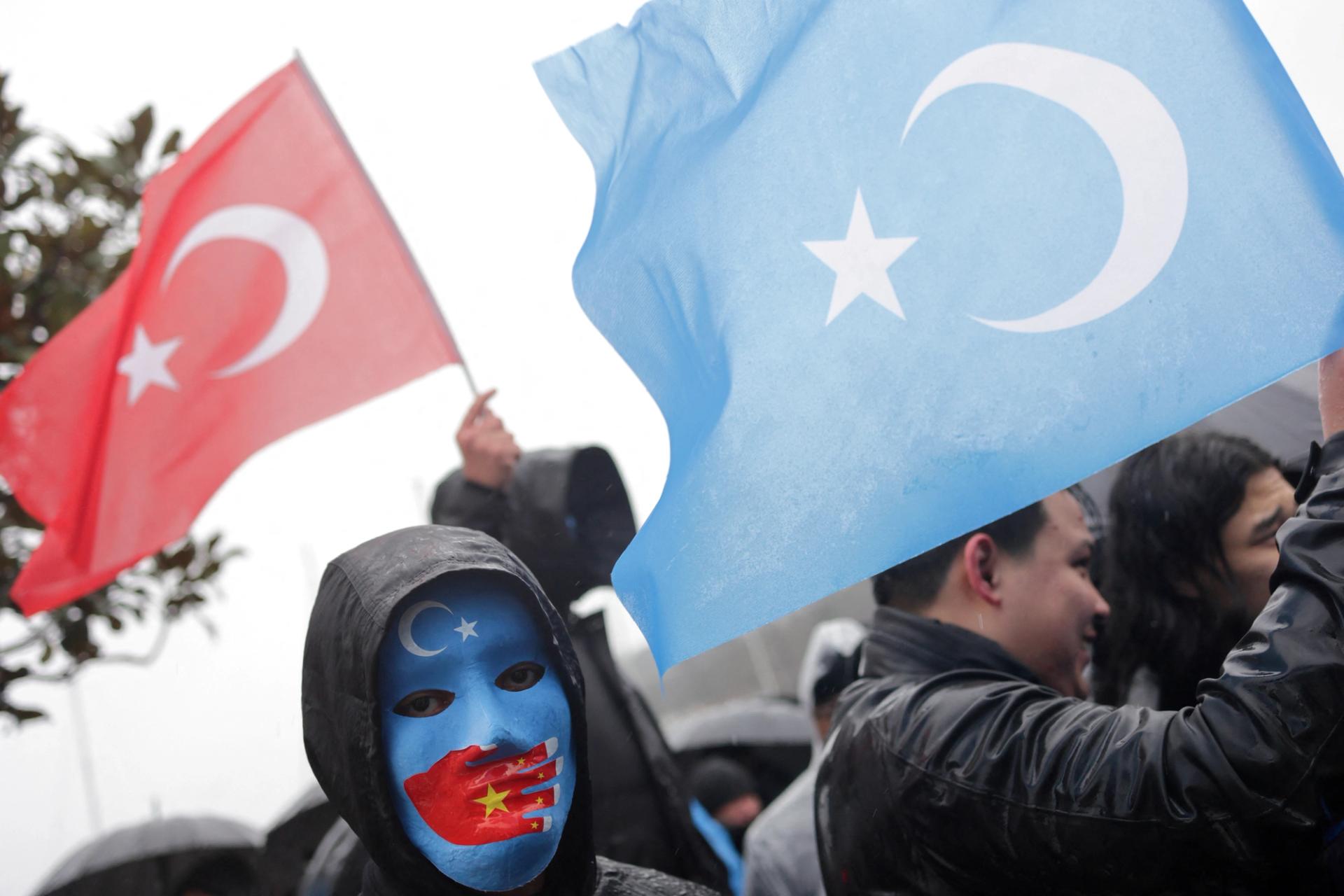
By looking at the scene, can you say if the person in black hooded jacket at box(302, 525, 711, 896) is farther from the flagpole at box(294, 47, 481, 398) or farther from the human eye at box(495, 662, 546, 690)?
the flagpole at box(294, 47, 481, 398)

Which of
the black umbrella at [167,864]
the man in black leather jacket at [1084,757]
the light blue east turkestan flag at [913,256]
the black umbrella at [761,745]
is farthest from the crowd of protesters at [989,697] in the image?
the black umbrella at [761,745]

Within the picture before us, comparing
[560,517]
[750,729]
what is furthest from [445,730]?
[750,729]

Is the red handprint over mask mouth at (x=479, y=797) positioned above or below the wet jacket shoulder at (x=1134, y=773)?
above

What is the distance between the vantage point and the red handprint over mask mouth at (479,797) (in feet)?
7.48

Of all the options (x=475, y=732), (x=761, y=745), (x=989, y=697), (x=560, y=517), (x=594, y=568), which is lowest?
(x=761, y=745)

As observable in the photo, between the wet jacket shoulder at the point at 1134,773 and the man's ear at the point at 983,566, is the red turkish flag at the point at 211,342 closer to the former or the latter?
the man's ear at the point at 983,566

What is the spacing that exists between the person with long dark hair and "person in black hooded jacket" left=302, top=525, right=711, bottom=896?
1.20m

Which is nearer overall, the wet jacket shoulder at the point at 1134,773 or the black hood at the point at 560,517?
the wet jacket shoulder at the point at 1134,773

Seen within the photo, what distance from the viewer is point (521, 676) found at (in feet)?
8.18

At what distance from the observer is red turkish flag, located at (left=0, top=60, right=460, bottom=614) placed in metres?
4.37

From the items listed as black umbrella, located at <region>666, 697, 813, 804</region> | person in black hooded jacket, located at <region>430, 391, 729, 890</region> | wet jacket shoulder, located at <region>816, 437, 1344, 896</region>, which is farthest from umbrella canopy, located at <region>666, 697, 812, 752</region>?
wet jacket shoulder, located at <region>816, 437, 1344, 896</region>

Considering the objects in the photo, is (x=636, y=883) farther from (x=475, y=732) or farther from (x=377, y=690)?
(x=377, y=690)

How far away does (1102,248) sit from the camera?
7.22 feet

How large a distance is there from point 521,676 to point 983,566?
1.00 meters
